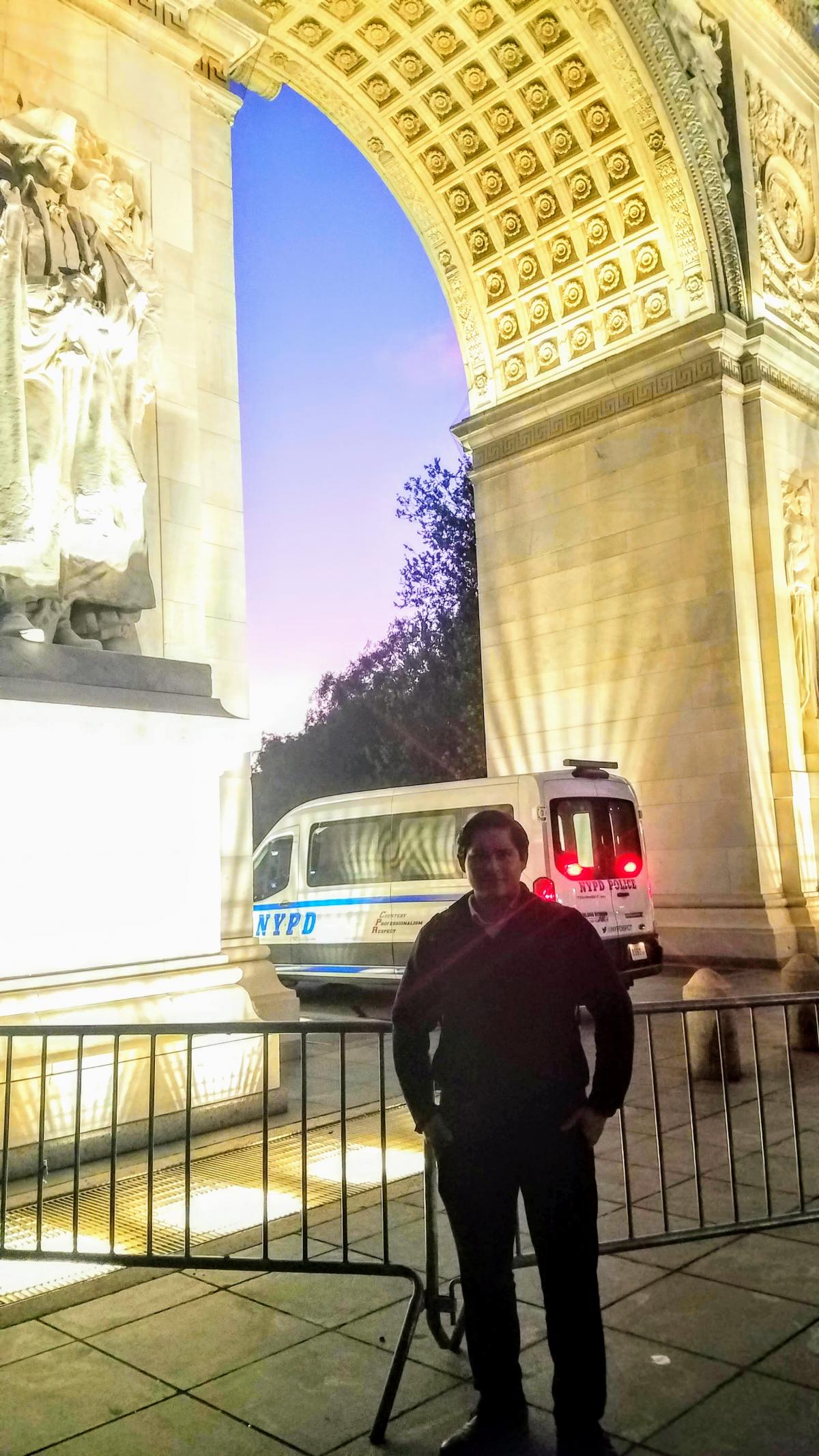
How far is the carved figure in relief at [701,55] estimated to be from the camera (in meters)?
14.1

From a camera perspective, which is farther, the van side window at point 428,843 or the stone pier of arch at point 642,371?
the stone pier of arch at point 642,371

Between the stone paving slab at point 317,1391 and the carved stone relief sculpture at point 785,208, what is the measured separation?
14.4 metres

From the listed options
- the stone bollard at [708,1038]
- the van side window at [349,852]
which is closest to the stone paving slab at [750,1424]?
the stone bollard at [708,1038]

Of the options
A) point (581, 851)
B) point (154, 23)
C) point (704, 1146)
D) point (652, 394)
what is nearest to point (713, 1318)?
point (704, 1146)

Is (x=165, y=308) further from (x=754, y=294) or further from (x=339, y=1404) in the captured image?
(x=754, y=294)

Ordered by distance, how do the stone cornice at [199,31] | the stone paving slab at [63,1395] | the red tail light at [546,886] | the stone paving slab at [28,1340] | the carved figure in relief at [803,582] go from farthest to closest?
the carved figure in relief at [803,582]
the red tail light at [546,886]
the stone cornice at [199,31]
the stone paving slab at [28,1340]
the stone paving slab at [63,1395]

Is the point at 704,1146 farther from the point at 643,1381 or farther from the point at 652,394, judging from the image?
the point at 652,394

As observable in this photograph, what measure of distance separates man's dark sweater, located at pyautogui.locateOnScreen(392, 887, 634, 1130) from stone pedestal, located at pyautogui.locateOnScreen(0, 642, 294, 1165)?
2975 millimetres

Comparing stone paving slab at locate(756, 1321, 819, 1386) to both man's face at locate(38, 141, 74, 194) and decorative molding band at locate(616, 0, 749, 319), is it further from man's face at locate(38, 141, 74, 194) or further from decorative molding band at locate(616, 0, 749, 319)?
decorative molding band at locate(616, 0, 749, 319)

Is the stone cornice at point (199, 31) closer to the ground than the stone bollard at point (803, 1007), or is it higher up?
higher up

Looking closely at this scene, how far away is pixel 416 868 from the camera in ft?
40.2

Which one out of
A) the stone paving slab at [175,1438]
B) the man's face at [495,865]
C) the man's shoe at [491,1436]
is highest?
the man's face at [495,865]

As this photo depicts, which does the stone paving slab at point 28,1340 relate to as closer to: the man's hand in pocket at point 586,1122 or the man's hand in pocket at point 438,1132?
the man's hand in pocket at point 438,1132

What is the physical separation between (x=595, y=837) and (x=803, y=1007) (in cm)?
361
